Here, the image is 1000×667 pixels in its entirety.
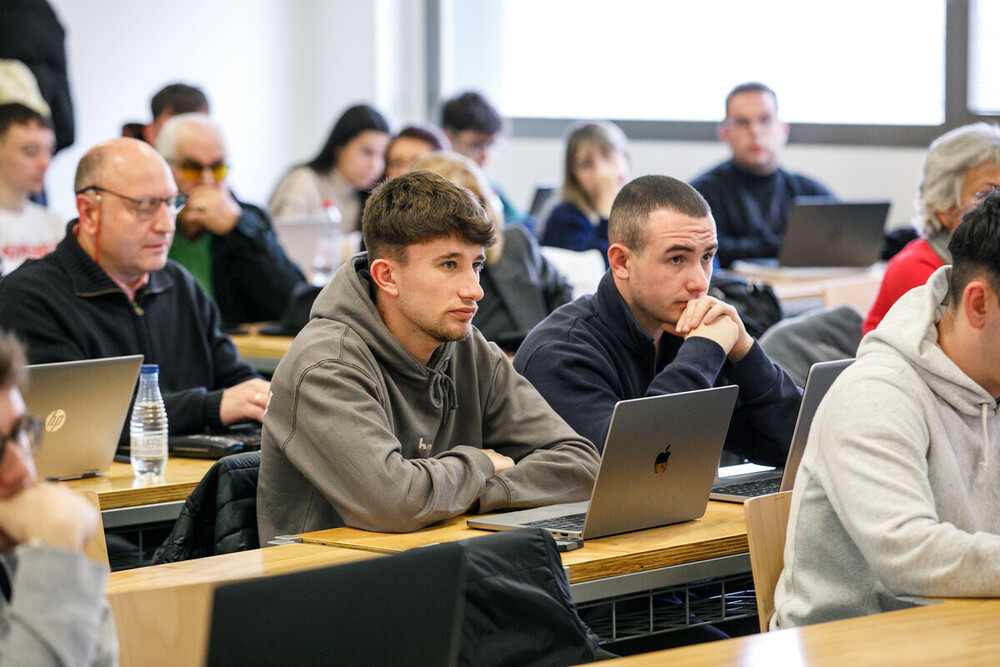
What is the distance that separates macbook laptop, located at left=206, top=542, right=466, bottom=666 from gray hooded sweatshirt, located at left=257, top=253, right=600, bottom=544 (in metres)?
0.72

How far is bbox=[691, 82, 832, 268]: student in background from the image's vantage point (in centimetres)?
593

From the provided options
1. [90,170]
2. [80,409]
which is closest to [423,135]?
[90,170]

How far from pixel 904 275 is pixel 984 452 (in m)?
1.56

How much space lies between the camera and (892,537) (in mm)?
1715

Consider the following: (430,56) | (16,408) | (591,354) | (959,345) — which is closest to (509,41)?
(430,56)

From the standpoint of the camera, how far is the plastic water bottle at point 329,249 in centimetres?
500

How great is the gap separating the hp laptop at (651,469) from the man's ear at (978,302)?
0.41 m

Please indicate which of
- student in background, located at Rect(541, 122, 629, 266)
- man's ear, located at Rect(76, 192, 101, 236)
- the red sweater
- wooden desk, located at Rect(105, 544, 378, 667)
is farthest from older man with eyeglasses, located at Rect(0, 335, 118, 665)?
student in background, located at Rect(541, 122, 629, 266)

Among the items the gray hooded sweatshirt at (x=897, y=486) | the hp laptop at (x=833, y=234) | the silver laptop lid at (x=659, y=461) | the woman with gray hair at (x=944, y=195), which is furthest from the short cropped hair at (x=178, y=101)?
the gray hooded sweatshirt at (x=897, y=486)

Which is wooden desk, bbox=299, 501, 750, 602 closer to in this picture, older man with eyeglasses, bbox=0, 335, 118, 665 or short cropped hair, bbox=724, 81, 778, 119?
older man with eyeglasses, bbox=0, 335, 118, 665

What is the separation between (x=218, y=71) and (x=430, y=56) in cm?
140

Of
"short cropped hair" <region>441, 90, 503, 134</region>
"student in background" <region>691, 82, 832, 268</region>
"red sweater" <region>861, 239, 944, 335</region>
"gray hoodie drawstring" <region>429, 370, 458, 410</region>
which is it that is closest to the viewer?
"gray hoodie drawstring" <region>429, 370, 458, 410</region>

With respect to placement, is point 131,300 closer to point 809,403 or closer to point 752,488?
point 752,488

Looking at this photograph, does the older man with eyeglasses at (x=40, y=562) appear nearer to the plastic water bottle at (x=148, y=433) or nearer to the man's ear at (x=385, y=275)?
the man's ear at (x=385, y=275)
